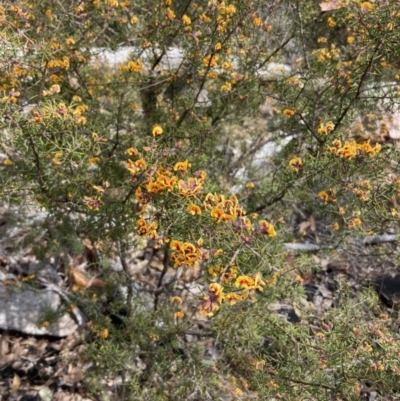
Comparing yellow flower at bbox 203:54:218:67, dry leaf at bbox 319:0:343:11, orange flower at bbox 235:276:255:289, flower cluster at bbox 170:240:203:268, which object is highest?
dry leaf at bbox 319:0:343:11

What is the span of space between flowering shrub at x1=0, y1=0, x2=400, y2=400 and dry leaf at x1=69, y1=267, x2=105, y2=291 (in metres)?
0.77

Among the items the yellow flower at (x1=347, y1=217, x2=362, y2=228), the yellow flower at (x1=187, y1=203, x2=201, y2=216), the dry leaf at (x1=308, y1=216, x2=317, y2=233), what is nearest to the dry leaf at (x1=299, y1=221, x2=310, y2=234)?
the dry leaf at (x1=308, y1=216, x2=317, y2=233)

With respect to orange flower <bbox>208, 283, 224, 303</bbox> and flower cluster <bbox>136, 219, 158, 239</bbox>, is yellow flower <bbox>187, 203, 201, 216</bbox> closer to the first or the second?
flower cluster <bbox>136, 219, 158, 239</bbox>

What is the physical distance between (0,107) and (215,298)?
1.75 meters

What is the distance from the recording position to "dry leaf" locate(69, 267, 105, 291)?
4988 millimetres

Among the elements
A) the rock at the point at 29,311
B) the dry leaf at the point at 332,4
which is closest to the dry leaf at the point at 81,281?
the rock at the point at 29,311

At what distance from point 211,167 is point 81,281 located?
208cm

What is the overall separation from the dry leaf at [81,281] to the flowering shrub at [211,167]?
0.77 metres

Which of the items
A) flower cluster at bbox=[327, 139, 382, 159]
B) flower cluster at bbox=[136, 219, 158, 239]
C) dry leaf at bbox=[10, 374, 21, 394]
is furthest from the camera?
dry leaf at bbox=[10, 374, 21, 394]

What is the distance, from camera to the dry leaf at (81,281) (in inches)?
196

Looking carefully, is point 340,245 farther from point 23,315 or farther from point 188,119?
point 23,315

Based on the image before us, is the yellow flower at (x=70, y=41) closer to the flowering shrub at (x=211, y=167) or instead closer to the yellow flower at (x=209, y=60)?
the flowering shrub at (x=211, y=167)

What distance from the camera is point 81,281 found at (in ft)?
16.5

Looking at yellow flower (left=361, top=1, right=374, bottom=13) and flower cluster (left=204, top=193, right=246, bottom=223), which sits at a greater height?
yellow flower (left=361, top=1, right=374, bottom=13)
